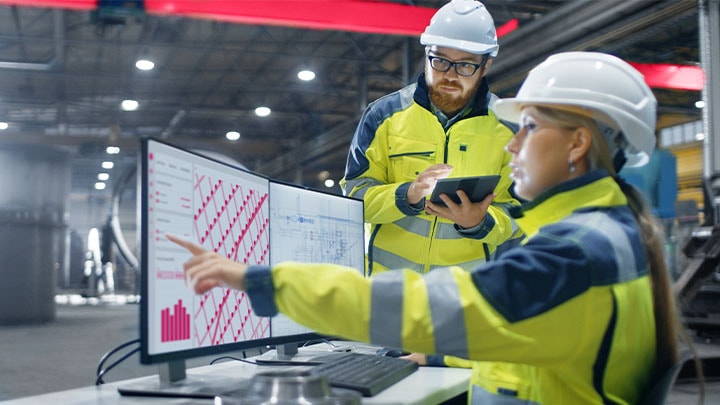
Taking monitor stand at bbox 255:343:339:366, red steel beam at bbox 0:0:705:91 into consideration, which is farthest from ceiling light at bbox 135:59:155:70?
monitor stand at bbox 255:343:339:366

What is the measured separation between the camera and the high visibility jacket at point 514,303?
38.7 inches

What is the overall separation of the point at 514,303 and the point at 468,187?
33.1 inches

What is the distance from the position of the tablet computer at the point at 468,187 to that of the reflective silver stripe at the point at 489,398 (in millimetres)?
561

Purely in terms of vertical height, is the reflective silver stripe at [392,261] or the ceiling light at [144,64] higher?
the ceiling light at [144,64]

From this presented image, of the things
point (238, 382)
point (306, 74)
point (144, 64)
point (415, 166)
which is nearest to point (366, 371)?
point (238, 382)

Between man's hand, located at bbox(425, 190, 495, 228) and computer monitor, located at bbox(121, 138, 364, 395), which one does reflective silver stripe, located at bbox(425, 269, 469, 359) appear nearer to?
computer monitor, located at bbox(121, 138, 364, 395)

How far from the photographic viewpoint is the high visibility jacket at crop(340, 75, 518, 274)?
2209mm

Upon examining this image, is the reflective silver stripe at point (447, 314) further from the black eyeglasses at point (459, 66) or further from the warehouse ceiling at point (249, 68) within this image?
the warehouse ceiling at point (249, 68)

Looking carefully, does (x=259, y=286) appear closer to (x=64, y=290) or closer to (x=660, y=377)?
(x=660, y=377)

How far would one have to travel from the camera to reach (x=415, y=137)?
2295 mm

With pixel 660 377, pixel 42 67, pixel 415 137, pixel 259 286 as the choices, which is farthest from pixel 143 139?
pixel 42 67

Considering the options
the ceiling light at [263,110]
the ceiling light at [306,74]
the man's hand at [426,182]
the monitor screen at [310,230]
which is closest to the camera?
the monitor screen at [310,230]

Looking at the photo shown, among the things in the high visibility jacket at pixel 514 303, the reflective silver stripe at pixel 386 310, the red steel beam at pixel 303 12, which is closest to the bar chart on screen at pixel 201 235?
the high visibility jacket at pixel 514 303

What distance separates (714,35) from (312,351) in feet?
19.9
